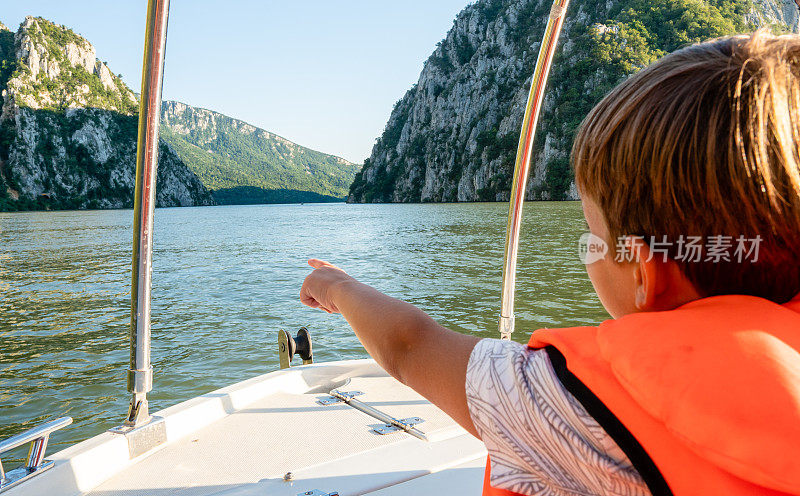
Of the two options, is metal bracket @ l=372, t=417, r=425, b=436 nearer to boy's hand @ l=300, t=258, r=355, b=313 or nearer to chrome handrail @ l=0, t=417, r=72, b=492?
chrome handrail @ l=0, t=417, r=72, b=492

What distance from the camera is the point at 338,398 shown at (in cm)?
281

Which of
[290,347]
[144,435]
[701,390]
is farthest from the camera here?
[290,347]

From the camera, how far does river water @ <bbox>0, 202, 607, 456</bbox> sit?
8.61 metres

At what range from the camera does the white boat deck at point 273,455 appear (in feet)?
6.14

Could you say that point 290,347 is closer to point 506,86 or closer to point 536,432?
point 536,432

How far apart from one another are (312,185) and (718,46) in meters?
177

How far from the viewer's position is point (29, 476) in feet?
5.70

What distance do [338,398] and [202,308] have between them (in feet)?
41.2

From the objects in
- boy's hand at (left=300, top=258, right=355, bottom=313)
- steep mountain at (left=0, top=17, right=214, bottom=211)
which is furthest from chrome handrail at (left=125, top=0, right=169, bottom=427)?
steep mountain at (left=0, top=17, right=214, bottom=211)

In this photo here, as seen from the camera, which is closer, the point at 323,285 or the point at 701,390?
the point at 701,390

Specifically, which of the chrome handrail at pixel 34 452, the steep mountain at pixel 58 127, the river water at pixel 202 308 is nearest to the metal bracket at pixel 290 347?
the chrome handrail at pixel 34 452

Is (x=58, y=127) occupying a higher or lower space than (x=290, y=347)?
higher

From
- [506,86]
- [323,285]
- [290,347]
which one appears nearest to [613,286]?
[323,285]

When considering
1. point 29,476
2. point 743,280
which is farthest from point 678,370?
point 29,476
